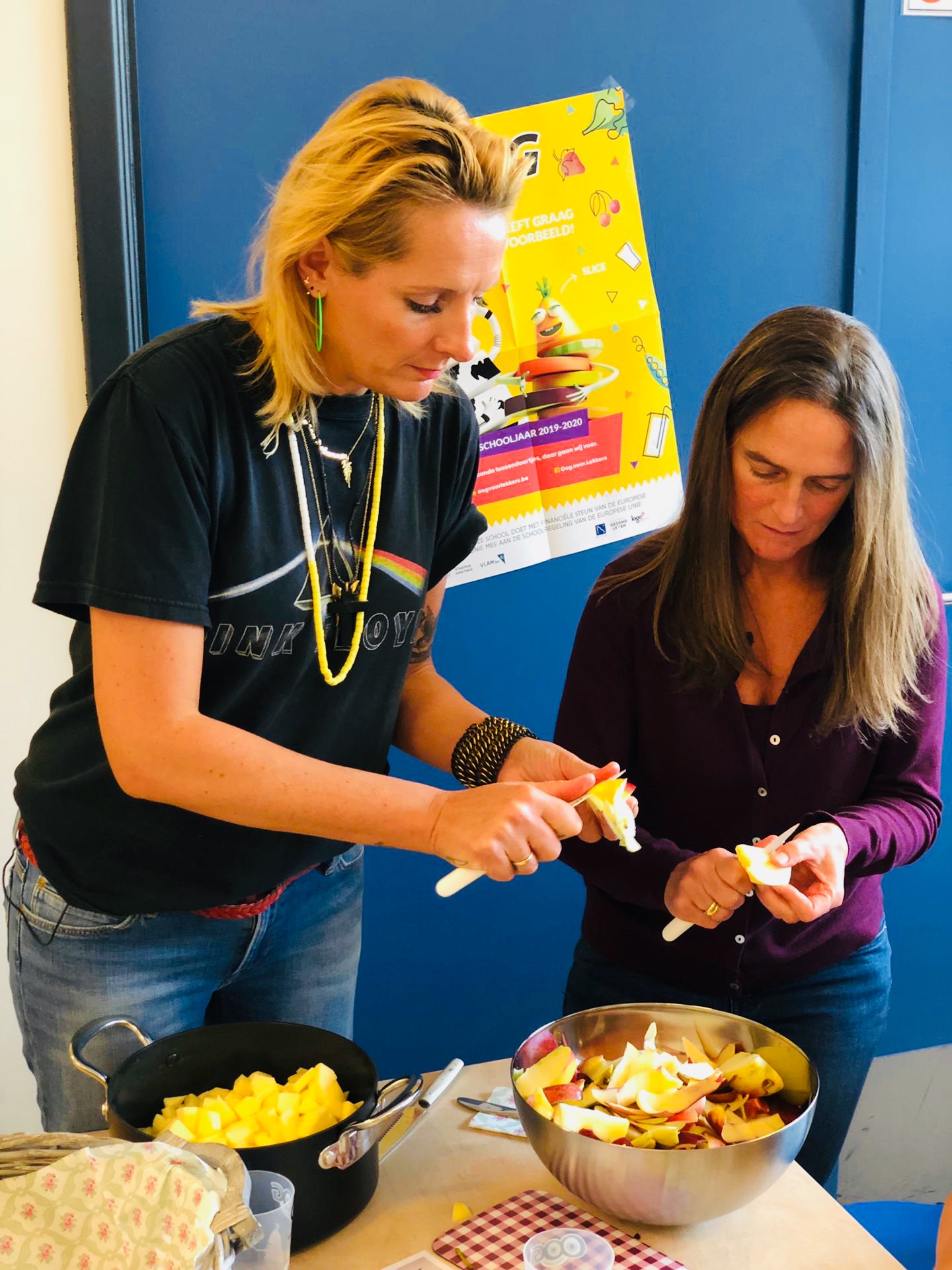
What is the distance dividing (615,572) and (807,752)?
408 millimetres

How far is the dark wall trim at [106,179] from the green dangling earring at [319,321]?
81 cm

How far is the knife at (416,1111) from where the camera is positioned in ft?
4.27

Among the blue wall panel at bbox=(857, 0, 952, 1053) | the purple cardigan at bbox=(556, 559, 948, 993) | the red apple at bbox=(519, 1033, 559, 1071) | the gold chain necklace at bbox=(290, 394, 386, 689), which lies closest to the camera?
the red apple at bbox=(519, 1033, 559, 1071)

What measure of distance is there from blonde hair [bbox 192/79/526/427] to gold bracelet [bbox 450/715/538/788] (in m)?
0.50

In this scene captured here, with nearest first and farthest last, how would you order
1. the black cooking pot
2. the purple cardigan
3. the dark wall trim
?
the black cooking pot < the purple cardigan < the dark wall trim

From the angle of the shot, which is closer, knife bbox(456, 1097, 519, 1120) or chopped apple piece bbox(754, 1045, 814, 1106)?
chopped apple piece bbox(754, 1045, 814, 1106)

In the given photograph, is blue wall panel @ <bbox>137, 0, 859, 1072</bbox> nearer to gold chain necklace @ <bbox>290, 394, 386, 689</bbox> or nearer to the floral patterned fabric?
gold chain necklace @ <bbox>290, 394, 386, 689</bbox>

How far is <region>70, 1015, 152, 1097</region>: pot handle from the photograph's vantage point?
1.22 m

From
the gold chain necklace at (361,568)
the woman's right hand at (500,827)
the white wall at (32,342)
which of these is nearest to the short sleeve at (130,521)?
the gold chain necklace at (361,568)

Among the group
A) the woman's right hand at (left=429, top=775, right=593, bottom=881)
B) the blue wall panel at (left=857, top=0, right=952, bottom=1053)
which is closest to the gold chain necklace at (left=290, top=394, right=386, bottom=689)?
the woman's right hand at (left=429, top=775, right=593, bottom=881)

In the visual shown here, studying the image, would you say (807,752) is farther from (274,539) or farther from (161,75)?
(161,75)

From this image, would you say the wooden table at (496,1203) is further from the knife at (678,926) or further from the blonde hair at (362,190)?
the blonde hair at (362,190)

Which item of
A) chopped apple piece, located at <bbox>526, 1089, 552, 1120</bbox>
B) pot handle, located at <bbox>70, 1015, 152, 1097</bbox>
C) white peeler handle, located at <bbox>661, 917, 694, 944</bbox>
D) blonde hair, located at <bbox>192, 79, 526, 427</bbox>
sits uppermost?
blonde hair, located at <bbox>192, 79, 526, 427</bbox>

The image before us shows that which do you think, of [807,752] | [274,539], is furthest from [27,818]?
[807,752]
